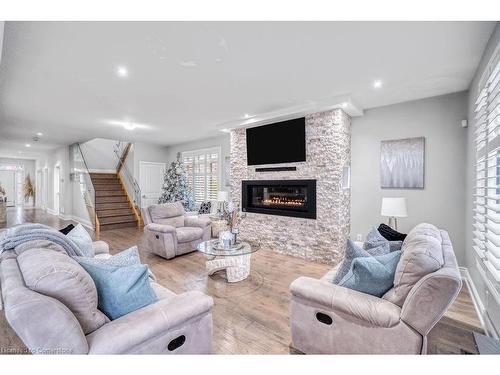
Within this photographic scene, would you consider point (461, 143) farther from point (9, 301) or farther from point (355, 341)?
point (9, 301)

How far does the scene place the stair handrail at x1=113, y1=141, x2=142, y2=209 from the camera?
27.1 feet

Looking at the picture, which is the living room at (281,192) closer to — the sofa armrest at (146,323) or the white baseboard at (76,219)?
the sofa armrest at (146,323)

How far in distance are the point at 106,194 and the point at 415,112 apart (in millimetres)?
8846

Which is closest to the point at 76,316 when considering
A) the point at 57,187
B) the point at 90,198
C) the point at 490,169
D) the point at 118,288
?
the point at 118,288

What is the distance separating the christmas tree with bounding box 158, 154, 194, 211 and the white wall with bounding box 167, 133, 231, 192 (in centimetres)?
66

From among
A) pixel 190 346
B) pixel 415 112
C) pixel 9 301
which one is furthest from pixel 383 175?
pixel 9 301

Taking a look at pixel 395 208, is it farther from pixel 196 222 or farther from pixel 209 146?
pixel 209 146

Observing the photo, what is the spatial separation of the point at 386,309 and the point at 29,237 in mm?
2461

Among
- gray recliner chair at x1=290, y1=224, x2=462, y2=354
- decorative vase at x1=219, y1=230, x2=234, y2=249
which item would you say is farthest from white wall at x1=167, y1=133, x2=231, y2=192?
gray recliner chair at x1=290, y1=224, x2=462, y2=354

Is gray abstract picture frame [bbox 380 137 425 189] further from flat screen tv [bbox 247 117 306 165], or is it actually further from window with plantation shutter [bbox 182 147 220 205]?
window with plantation shutter [bbox 182 147 220 205]

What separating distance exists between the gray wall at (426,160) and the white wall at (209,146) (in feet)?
11.6

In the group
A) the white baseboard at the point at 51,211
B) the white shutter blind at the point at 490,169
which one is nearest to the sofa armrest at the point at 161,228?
the white shutter blind at the point at 490,169
